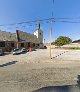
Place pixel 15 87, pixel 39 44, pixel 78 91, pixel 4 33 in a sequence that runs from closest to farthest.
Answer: pixel 78 91, pixel 15 87, pixel 4 33, pixel 39 44

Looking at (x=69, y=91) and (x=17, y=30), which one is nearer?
(x=69, y=91)

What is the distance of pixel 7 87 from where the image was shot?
9219 millimetres

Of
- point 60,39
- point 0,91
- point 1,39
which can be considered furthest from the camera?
point 60,39

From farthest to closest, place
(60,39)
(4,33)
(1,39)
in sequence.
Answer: (60,39) < (4,33) < (1,39)

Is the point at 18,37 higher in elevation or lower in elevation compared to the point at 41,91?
higher

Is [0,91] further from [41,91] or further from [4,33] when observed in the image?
[4,33]

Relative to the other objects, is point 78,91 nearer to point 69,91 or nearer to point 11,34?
point 69,91

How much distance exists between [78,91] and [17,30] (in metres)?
49.4

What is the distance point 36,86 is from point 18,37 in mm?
45061

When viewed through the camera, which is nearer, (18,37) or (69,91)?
(69,91)

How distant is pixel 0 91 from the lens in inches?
333

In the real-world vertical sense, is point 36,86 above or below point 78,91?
below

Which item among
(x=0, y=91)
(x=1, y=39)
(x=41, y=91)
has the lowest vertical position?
(x=0, y=91)

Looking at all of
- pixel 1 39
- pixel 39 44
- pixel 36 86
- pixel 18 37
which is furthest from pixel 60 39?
pixel 36 86
